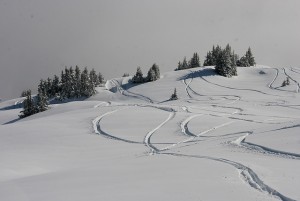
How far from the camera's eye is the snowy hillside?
15.5 meters

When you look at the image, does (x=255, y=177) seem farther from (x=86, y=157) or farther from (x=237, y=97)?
(x=237, y=97)

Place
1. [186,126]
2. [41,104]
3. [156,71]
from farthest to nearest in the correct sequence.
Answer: [156,71]
[41,104]
[186,126]

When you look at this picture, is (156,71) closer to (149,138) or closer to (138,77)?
(138,77)

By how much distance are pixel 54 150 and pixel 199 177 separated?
17770 mm

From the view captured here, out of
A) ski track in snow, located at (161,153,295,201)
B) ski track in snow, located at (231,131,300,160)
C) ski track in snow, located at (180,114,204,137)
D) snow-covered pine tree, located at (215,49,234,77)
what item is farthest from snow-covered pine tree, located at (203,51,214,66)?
ski track in snow, located at (161,153,295,201)

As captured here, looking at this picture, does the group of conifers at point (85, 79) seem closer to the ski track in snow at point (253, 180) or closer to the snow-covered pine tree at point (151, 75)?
the snow-covered pine tree at point (151, 75)

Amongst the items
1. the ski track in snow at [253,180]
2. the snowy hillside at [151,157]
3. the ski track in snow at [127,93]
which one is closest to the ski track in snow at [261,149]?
the snowy hillside at [151,157]

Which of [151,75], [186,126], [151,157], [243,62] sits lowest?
[151,157]

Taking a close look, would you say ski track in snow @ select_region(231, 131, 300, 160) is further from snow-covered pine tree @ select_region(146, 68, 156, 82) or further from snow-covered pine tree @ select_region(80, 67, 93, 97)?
snow-covered pine tree @ select_region(146, 68, 156, 82)

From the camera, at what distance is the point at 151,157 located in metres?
26.2

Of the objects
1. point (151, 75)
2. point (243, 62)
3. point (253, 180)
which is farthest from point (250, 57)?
point (253, 180)

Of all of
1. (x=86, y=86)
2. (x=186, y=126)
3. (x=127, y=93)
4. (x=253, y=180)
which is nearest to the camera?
(x=253, y=180)

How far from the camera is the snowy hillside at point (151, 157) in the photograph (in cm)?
1550

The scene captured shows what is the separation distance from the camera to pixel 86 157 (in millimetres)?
29328
